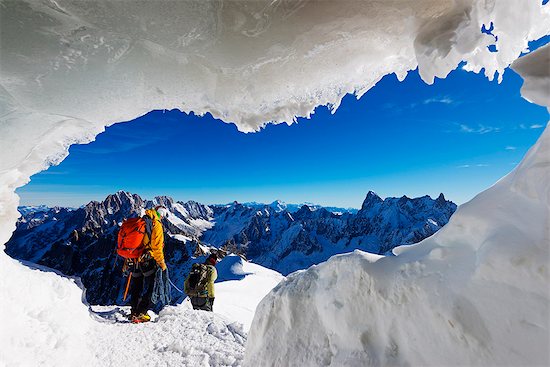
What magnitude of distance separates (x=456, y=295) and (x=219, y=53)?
394cm

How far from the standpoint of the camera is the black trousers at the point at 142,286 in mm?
6508

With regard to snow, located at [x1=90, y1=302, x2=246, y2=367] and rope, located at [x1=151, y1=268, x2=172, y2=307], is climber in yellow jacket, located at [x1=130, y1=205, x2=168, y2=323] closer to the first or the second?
rope, located at [x1=151, y1=268, x2=172, y2=307]

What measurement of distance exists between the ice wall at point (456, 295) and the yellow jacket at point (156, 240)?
4.00m

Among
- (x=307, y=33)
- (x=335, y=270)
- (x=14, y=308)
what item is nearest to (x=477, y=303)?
(x=335, y=270)

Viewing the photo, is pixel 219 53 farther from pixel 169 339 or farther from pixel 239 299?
pixel 239 299

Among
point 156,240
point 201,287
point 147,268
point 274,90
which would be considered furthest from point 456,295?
point 201,287

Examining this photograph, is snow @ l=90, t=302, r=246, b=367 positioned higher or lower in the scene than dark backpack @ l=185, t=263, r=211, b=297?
lower

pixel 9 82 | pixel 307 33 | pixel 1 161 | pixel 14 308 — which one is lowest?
pixel 14 308

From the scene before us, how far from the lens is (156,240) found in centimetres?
669

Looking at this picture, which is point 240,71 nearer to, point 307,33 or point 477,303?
point 307,33

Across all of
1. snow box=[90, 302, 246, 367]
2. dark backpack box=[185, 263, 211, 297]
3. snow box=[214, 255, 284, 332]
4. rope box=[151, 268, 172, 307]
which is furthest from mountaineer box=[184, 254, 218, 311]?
snow box=[90, 302, 246, 367]

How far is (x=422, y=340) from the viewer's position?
235cm

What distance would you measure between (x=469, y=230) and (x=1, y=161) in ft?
22.6

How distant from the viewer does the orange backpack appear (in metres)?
6.44
